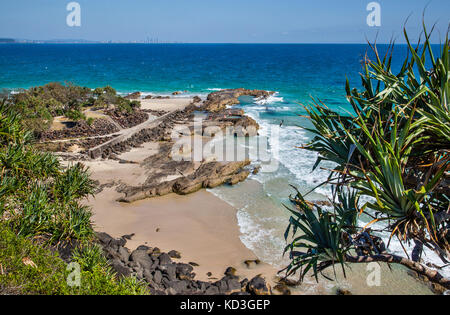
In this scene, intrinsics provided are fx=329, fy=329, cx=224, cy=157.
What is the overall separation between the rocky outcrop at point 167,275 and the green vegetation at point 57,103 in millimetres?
16938

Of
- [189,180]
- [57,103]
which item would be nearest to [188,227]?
[189,180]

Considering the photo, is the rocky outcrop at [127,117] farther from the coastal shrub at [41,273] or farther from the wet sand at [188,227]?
the coastal shrub at [41,273]

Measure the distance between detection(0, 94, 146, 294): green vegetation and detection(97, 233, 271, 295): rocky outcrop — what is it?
0.79m

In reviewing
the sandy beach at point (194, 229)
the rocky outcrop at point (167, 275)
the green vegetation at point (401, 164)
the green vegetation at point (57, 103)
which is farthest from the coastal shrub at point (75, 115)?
the green vegetation at point (401, 164)

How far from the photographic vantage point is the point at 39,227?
9.15 m

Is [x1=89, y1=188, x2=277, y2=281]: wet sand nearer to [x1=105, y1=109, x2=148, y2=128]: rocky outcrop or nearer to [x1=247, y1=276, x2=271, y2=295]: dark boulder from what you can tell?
[x1=247, y1=276, x2=271, y2=295]: dark boulder

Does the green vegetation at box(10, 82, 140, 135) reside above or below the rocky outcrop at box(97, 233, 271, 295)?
above

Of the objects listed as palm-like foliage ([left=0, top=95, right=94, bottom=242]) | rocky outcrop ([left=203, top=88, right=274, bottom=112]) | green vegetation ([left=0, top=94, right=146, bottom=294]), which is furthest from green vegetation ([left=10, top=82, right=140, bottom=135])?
green vegetation ([left=0, top=94, right=146, bottom=294])

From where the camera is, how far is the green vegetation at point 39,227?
732 cm

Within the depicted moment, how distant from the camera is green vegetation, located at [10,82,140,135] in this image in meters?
25.2

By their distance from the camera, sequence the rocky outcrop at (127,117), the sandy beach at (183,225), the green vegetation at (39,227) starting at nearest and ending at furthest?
the green vegetation at (39,227) < the sandy beach at (183,225) < the rocky outcrop at (127,117)
